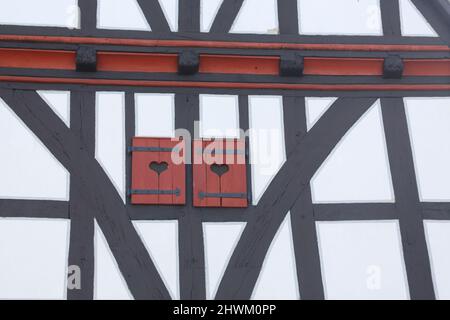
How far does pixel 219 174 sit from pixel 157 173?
57 cm

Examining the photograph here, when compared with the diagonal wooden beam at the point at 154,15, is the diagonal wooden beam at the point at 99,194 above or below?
below

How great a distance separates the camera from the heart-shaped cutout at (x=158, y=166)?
1058 cm

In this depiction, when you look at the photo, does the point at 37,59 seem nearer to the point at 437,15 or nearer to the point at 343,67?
the point at 343,67

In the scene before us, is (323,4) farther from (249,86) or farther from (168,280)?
(168,280)

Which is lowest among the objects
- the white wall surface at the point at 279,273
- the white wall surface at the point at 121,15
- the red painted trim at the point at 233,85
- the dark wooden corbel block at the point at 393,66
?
the white wall surface at the point at 279,273

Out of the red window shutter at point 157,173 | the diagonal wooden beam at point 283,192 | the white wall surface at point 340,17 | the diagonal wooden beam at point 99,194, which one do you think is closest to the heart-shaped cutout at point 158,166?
the red window shutter at point 157,173

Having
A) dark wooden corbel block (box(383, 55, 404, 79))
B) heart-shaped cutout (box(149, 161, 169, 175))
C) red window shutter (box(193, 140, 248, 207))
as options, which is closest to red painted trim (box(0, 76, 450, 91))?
dark wooden corbel block (box(383, 55, 404, 79))

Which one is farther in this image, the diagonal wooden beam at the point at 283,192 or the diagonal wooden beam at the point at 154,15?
the diagonal wooden beam at the point at 154,15

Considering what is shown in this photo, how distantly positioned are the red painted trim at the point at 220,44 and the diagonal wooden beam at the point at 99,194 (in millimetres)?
544

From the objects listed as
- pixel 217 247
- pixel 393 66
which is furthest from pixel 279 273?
pixel 393 66

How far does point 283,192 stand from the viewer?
10.6 metres

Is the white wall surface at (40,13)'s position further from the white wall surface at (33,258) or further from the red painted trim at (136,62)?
the white wall surface at (33,258)

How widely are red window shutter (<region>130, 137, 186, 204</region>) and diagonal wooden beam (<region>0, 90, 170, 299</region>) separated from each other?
0.23 m

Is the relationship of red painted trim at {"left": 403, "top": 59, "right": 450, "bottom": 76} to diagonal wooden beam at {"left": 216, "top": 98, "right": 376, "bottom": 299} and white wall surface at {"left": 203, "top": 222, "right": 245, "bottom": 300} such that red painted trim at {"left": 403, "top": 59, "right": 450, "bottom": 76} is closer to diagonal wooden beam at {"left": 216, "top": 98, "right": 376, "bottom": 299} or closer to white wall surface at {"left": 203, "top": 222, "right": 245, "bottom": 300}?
diagonal wooden beam at {"left": 216, "top": 98, "right": 376, "bottom": 299}
